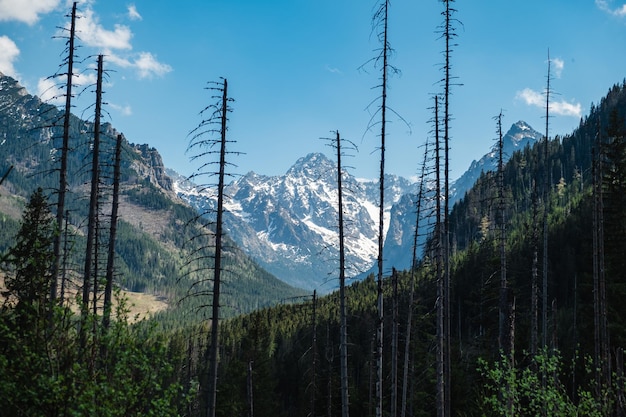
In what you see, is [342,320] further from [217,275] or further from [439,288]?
[217,275]

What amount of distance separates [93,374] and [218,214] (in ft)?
39.7

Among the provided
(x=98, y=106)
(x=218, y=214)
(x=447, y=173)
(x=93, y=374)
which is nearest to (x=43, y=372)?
(x=93, y=374)

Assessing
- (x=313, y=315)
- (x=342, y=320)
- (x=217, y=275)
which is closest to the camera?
(x=217, y=275)

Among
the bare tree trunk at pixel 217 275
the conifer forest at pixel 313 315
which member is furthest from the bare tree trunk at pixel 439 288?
the bare tree trunk at pixel 217 275

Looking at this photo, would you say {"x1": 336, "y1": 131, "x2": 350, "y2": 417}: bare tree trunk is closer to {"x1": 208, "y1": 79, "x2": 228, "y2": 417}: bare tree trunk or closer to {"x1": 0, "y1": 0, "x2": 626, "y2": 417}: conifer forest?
{"x1": 0, "y1": 0, "x2": 626, "y2": 417}: conifer forest

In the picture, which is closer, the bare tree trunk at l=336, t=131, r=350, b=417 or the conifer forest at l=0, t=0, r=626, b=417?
the conifer forest at l=0, t=0, r=626, b=417

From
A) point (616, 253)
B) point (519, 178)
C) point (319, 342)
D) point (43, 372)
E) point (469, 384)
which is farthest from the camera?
point (519, 178)

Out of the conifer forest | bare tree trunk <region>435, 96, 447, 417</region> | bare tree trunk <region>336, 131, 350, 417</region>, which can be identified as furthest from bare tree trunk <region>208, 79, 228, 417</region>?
bare tree trunk <region>435, 96, 447, 417</region>

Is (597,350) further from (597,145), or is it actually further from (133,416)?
(133,416)

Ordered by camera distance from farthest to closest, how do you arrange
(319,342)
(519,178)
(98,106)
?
(519,178), (319,342), (98,106)

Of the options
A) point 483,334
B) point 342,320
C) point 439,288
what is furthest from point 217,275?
point 483,334

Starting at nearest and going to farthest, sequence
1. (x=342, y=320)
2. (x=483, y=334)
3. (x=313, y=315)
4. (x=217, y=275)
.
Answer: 1. (x=217, y=275)
2. (x=342, y=320)
3. (x=313, y=315)
4. (x=483, y=334)

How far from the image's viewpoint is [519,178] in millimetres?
154125

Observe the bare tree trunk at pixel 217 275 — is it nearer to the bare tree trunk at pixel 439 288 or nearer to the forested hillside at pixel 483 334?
the forested hillside at pixel 483 334
